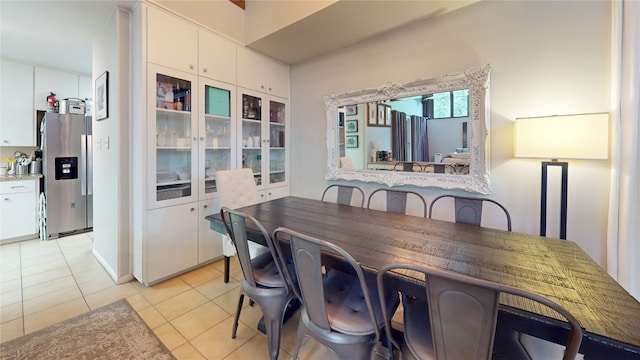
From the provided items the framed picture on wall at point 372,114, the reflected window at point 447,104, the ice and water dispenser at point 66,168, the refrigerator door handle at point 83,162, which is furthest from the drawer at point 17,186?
the reflected window at point 447,104

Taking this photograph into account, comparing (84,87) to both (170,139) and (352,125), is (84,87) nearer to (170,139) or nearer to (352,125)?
(170,139)

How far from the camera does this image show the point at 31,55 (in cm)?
343

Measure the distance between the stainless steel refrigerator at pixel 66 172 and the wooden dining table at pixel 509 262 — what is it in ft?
11.1

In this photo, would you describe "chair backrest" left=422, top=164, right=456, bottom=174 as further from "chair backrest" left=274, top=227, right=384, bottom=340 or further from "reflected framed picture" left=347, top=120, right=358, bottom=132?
"chair backrest" left=274, top=227, right=384, bottom=340

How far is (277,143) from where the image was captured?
12.1ft

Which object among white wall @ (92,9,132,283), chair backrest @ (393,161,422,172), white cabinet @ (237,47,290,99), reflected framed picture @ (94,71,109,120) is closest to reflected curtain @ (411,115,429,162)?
chair backrest @ (393,161,422,172)

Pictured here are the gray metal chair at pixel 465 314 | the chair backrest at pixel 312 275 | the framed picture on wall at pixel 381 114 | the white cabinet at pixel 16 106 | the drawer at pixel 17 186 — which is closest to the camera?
the gray metal chair at pixel 465 314

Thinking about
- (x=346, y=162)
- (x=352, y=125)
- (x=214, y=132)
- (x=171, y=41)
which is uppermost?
(x=171, y=41)

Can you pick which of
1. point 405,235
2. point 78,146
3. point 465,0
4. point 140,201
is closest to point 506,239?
point 405,235

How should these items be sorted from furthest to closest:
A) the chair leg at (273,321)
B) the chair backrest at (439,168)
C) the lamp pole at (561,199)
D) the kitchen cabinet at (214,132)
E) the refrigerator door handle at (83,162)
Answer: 1. the refrigerator door handle at (83,162)
2. the kitchen cabinet at (214,132)
3. the chair backrest at (439,168)
4. the lamp pole at (561,199)
5. the chair leg at (273,321)

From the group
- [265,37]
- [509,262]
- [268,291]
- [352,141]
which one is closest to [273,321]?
[268,291]

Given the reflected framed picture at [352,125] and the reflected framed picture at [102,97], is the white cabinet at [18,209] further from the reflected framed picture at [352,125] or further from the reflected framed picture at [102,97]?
the reflected framed picture at [352,125]

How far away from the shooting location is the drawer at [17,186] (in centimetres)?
334

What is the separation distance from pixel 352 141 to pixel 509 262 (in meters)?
2.21
